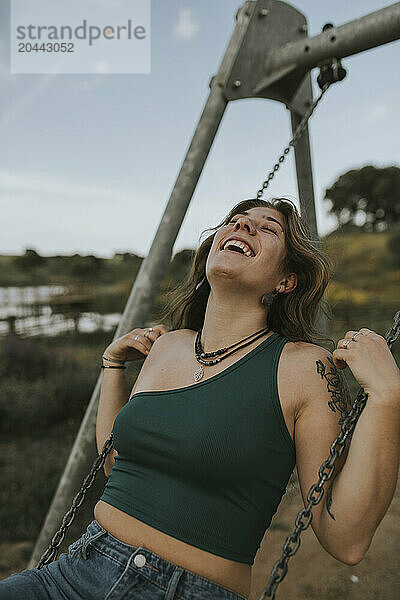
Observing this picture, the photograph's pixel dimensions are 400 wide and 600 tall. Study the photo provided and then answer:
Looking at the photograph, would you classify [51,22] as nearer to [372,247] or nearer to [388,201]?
[372,247]

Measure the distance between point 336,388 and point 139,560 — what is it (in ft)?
2.24

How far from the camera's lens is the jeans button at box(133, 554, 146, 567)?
1.40m

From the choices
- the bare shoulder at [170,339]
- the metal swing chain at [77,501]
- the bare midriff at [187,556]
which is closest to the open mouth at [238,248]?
the bare shoulder at [170,339]

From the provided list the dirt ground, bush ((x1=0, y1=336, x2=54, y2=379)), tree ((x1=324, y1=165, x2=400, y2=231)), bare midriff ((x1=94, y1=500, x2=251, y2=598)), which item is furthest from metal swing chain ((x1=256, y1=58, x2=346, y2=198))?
tree ((x1=324, y1=165, x2=400, y2=231))

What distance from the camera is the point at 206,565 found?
1.40 meters

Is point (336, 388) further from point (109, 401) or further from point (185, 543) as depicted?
point (109, 401)

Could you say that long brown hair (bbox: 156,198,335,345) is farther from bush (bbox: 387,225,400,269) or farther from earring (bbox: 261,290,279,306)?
bush (bbox: 387,225,400,269)

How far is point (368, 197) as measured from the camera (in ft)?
47.2

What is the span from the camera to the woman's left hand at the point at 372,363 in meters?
1.36

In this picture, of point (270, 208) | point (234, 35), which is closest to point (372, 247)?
point (234, 35)

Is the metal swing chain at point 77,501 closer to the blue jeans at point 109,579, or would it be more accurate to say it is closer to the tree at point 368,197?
the blue jeans at point 109,579

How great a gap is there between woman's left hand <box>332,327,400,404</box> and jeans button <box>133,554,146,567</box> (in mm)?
704

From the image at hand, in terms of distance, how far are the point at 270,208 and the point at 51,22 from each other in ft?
10.9

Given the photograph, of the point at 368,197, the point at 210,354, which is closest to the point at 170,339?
the point at 210,354
